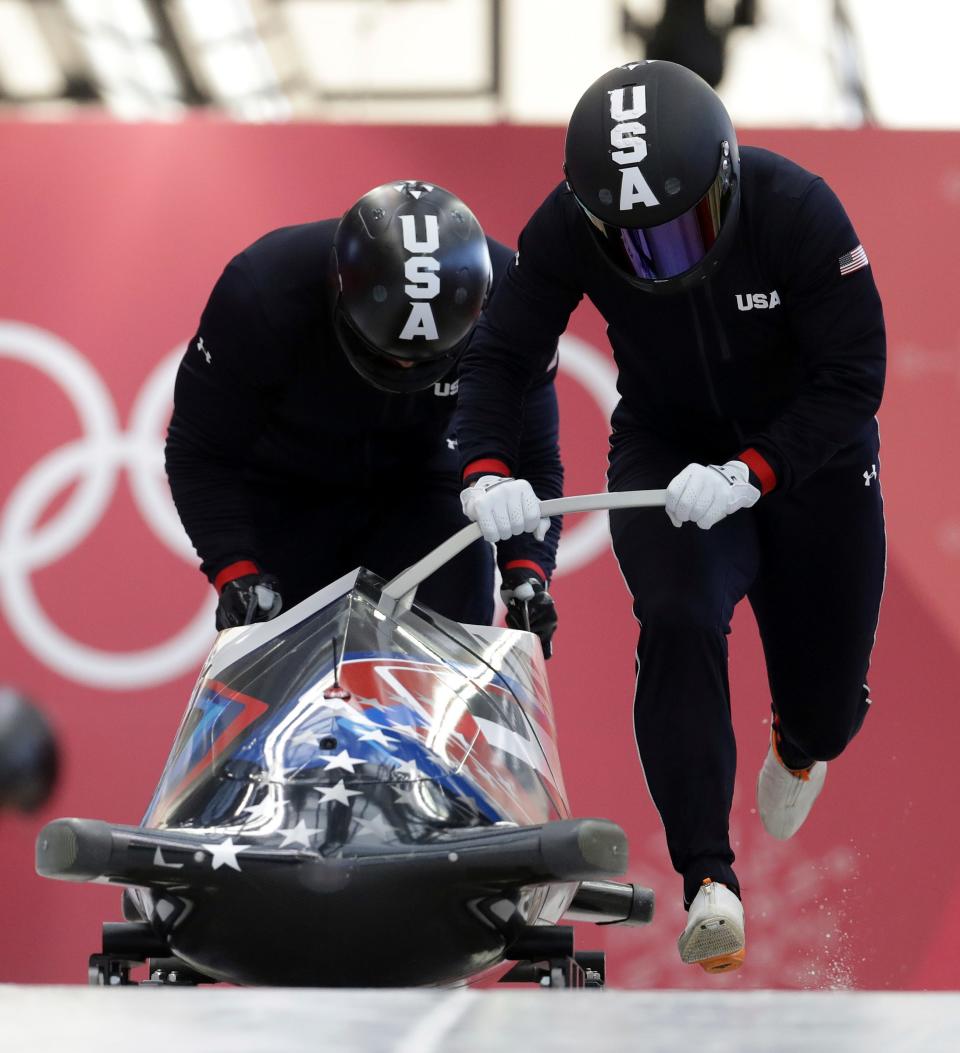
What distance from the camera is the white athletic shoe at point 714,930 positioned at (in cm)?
246

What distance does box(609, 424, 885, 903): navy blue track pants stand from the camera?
2637 millimetres

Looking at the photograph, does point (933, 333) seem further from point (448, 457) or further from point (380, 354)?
point (380, 354)

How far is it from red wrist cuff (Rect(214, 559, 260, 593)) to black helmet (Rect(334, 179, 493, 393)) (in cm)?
53

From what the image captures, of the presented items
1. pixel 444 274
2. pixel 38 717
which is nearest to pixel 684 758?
pixel 444 274

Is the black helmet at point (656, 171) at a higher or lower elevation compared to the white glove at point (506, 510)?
higher

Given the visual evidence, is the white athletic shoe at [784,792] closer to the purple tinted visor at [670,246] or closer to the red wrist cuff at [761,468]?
the red wrist cuff at [761,468]

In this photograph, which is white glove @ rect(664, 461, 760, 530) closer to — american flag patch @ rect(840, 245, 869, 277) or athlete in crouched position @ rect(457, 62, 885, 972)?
athlete in crouched position @ rect(457, 62, 885, 972)

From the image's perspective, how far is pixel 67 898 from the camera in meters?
4.27

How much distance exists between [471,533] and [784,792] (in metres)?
1.23

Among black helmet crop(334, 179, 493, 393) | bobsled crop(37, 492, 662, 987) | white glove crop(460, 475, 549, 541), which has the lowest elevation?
bobsled crop(37, 492, 662, 987)

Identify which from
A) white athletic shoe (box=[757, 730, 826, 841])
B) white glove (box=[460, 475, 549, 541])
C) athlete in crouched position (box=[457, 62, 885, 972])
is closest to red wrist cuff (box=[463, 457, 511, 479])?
athlete in crouched position (box=[457, 62, 885, 972])

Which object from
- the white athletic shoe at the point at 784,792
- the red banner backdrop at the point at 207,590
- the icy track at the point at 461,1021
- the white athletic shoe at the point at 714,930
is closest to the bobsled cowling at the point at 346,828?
the white athletic shoe at the point at 714,930

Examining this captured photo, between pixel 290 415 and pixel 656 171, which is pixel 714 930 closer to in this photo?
pixel 656 171

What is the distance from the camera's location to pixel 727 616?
2734 mm
